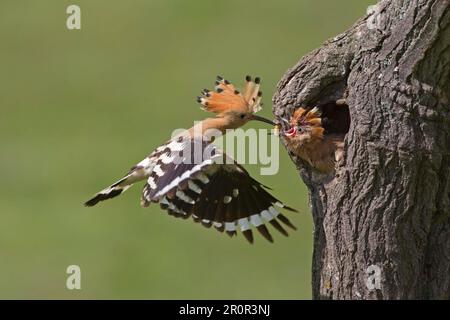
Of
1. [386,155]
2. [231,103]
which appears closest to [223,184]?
[231,103]

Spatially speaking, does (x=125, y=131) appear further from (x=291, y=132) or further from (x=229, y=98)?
(x=291, y=132)

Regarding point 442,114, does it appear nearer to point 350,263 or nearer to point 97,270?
point 350,263

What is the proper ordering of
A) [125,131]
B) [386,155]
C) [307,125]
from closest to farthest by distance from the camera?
[386,155] → [307,125] → [125,131]

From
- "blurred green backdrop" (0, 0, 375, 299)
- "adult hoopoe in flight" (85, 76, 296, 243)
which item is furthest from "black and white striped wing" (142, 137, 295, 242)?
"blurred green backdrop" (0, 0, 375, 299)

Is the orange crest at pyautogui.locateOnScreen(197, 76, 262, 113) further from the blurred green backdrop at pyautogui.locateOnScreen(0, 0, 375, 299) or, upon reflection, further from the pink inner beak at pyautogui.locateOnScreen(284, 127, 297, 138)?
the blurred green backdrop at pyautogui.locateOnScreen(0, 0, 375, 299)

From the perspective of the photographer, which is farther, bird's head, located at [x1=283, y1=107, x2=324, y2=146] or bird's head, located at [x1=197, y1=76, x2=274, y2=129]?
bird's head, located at [x1=197, y1=76, x2=274, y2=129]
